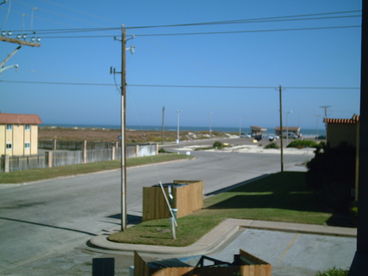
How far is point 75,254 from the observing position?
12.7 m

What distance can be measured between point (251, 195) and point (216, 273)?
1605 centimetres

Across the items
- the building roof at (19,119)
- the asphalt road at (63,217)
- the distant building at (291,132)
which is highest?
the building roof at (19,119)

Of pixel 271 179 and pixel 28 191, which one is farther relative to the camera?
pixel 271 179

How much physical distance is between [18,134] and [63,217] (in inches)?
1195

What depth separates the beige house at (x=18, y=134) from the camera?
142ft

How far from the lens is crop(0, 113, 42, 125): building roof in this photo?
4409 cm

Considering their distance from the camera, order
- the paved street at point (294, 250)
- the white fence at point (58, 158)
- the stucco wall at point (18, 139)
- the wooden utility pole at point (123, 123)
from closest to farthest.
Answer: the paved street at point (294, 250)
the wooden utility pole at point (123, 123)
the white fence at point (58, 158)
the stucco wall at point (18, 139)

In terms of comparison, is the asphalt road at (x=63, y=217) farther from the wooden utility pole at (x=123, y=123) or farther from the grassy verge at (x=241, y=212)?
the grassy verge at (x=241, y=212)

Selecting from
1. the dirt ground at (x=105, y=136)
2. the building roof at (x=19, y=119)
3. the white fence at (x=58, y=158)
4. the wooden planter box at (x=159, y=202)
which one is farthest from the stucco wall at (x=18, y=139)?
the wooden planter box at (x=159, y=202)

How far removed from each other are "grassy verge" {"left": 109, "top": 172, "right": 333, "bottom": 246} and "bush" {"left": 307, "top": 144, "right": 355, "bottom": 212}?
2.08ft

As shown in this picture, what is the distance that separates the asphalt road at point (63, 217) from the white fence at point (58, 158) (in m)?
5.20

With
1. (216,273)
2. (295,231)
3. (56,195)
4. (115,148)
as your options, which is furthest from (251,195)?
(115,148)

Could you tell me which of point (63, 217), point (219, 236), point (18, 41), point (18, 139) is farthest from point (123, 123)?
point (18, 139)

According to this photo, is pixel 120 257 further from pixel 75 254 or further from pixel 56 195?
pixel 56 195
